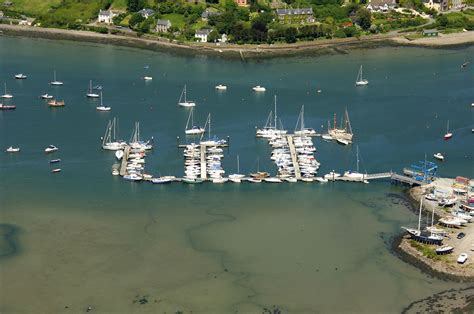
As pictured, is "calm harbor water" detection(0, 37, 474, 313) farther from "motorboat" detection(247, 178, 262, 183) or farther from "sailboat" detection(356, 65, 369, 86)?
"sailboat" detection(356, 65, 369, 86)

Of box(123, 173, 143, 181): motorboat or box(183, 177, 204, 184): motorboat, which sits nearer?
box(183, 177, 204, 184): motorboat

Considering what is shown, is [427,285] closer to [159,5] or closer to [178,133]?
[178,133]

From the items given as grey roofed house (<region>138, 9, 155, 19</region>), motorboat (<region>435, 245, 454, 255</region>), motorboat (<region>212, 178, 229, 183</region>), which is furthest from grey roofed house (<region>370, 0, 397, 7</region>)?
motorboat (<region>435, 245, 454, 255</region>)

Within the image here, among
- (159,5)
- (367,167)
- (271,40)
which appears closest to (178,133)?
(367,167)

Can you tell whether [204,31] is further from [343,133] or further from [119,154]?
A: [119,154]

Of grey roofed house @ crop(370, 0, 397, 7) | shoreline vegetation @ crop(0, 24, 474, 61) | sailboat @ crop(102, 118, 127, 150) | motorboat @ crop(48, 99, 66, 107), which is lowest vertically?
sailboat @ crop(102, 118, 127, 150)

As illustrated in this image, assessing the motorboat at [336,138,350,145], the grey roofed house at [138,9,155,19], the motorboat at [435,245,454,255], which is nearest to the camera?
the motorboat at [435,245,454,255]
